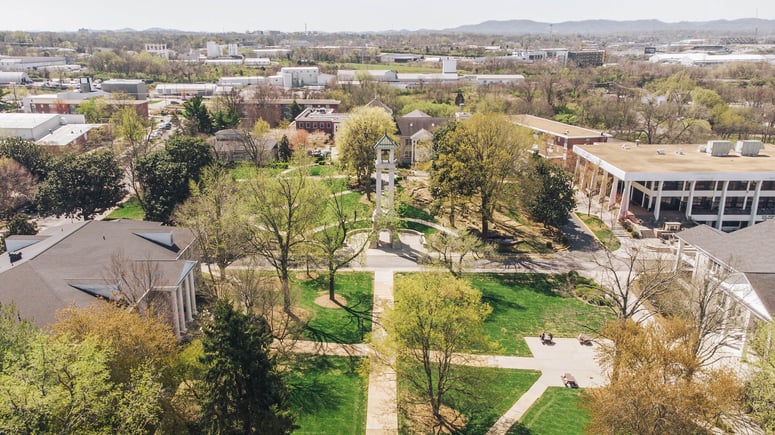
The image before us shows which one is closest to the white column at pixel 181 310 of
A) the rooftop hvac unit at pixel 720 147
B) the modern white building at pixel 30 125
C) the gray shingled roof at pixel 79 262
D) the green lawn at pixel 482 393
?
the gray shingled roof at pixel 79 262

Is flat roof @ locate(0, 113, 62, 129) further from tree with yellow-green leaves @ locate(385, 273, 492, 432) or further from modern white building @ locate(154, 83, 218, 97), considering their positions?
tree with yellow-green leaves @ locate(385, 273, 492, 432)

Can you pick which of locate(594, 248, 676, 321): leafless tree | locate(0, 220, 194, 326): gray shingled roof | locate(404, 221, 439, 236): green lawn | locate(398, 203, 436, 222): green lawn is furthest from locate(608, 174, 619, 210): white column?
locate(0, 220, 194, 326): gray shingled roof

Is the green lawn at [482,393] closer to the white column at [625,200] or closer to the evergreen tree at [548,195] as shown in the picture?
the evergreen tree at [548,195]

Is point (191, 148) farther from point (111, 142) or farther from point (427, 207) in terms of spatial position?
point (111, 142)

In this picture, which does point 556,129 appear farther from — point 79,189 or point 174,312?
point 174,312

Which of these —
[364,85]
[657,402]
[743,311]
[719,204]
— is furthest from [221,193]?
[364,85]
